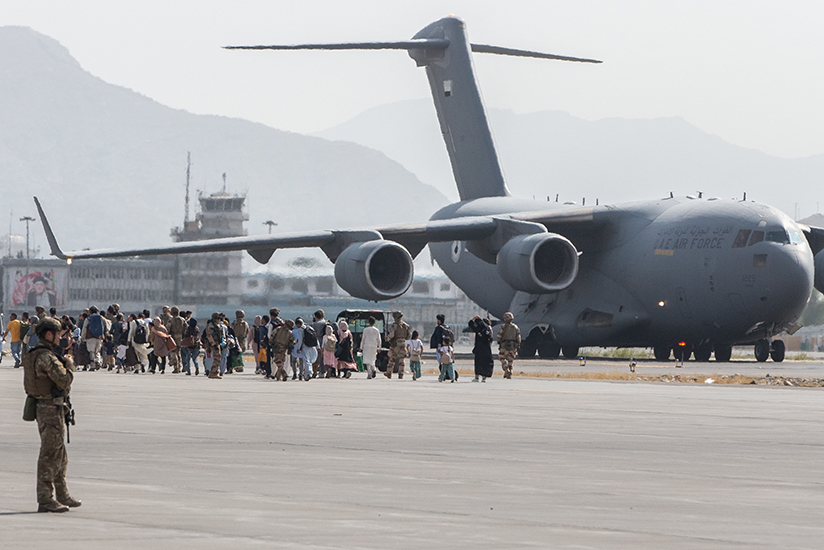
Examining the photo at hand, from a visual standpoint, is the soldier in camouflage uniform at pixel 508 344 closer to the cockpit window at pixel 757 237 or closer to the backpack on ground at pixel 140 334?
the backpack on ground at pixel 140 334

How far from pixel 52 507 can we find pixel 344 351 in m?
20.9

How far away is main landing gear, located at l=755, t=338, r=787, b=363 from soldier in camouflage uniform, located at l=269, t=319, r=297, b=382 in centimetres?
1628

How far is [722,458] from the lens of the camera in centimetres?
1265

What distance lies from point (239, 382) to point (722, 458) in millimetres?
16201

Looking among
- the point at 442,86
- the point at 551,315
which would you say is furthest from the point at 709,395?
the point at 442,86

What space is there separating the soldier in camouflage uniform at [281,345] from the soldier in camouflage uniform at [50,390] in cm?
1829

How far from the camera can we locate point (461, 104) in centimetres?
4600

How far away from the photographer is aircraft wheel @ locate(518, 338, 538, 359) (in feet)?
136

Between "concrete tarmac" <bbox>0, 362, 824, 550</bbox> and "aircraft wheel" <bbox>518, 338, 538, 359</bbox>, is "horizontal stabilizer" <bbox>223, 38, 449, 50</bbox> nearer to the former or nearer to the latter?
"aircraft wheel" <bbox>518, 338, 538, 359</bbox>

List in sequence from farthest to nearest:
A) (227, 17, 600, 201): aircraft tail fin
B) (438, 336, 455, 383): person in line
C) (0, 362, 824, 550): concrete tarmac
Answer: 1. (227, 17, 600, 201): aircraft tail fin
2. (438, 336, 455, 383): person in line
3. (0, 362, 824, 550): concrete tarmac

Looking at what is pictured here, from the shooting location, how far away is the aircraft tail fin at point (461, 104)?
45562 millimetres

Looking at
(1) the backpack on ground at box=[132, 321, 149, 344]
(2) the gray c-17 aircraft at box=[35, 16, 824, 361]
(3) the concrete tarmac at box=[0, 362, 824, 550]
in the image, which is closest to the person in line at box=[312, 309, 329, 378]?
(1) the backpack on ground at box=[132, 321, 149, 344]

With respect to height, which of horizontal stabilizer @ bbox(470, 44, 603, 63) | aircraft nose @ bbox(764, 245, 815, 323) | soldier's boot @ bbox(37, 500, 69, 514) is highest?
horizontal stabilizer @ bbox(470, 44, 603, 63)

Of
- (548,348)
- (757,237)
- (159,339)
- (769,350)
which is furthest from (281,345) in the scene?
(769,350)
